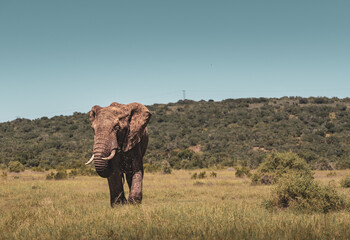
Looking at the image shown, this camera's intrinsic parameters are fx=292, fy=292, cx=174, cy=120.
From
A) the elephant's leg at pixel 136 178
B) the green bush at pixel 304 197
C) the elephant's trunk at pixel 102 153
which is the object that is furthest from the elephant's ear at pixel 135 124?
the green bush at pixel 304 197

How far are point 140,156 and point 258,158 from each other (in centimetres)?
3006

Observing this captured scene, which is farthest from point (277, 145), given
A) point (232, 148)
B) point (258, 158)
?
point (258, 158)

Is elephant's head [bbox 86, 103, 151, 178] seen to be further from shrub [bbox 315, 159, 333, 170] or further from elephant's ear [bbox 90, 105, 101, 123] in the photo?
shrub [bbox 315, 159, 333, 170]

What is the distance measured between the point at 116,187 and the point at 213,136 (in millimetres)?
49936

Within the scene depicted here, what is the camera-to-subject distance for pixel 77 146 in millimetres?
49438

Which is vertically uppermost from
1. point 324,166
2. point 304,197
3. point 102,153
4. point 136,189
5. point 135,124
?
point 135,124

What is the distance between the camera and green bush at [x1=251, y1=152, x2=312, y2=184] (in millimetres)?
16859

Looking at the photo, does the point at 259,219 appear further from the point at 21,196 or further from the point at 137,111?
the point at 21,196

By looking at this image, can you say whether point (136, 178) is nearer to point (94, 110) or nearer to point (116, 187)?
point (116, 187)

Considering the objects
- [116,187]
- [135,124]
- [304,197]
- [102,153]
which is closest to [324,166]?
[304,197]

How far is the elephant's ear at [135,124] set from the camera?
7.59m

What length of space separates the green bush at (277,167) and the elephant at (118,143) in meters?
11.1

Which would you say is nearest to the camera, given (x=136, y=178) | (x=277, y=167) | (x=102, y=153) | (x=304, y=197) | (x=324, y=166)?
(x=102, y=153)

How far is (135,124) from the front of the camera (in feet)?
25.5
